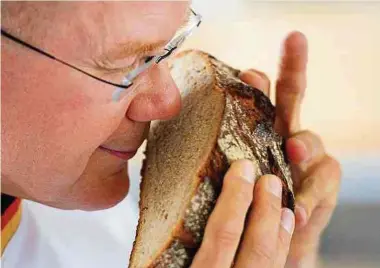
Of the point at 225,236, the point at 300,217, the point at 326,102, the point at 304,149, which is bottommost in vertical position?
the point at 225,236

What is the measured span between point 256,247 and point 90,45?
30 cm

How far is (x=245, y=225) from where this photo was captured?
0.84m

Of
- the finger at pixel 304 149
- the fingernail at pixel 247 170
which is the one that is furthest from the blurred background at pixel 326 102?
the fingernail at pixel 247 170

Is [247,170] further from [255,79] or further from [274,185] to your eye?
[255,79]

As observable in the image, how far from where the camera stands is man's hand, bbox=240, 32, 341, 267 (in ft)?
3.51

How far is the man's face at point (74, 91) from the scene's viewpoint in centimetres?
76

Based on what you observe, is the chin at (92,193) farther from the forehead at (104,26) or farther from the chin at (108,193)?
the forehead at (104,26)

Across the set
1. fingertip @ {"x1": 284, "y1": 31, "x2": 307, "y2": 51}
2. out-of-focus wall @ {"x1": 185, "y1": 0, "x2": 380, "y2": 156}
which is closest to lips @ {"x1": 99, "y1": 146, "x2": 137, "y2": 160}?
fingertip @ {"x1": 284, "y1": 31, "x2": 307, "y2": 51}

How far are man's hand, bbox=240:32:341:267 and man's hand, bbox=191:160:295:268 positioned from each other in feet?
0.69

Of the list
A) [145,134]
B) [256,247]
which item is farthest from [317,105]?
[256,247]

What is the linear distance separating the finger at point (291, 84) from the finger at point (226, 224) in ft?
1.10

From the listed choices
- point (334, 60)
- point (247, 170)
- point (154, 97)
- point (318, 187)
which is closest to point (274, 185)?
point (247, 170)

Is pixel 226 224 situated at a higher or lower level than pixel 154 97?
lower

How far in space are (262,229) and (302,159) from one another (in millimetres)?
273
